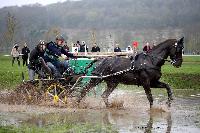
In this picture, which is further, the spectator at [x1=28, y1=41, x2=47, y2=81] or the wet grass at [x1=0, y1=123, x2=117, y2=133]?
the spectator at [x1=28, y1=41, x2=47, y2=81]

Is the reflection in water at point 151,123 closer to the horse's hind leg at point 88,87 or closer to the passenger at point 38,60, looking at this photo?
the horse's hind leg at point 88,87

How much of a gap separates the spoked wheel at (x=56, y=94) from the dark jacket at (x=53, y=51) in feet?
3.74

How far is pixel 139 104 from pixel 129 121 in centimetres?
492

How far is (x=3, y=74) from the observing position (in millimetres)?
32406

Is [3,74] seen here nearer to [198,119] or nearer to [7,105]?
[7,105]

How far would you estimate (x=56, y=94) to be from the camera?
61.1ft

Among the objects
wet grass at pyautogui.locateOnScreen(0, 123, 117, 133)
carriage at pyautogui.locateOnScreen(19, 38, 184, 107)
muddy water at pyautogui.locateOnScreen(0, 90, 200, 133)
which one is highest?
carriage at pyautogui.locateOnScreen(19, 38, 184, 107)

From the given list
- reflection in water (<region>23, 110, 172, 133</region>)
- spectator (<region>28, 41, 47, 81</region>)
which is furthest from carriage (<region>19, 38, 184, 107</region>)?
reflection in water (<region>23, 110, 172, 133</region>)

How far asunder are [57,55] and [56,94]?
1.52 meters

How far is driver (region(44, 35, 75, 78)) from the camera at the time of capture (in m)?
19.1

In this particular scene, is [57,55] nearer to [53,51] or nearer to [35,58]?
[53,51]

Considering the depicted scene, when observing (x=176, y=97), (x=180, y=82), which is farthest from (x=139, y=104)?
(x=180, y=82)

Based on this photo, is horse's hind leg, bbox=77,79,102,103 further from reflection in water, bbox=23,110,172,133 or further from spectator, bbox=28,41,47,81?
reflection in water, bbox=23,110,172,133

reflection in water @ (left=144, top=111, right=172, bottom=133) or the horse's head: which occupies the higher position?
the horse's head
